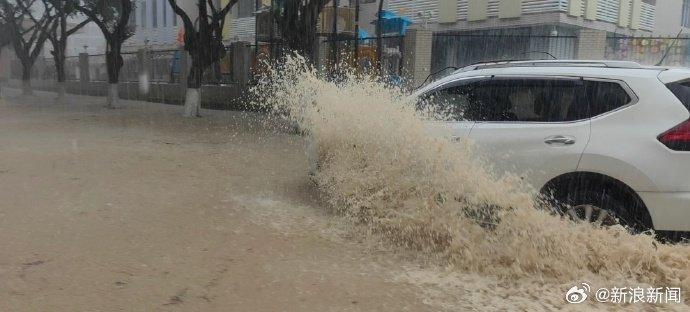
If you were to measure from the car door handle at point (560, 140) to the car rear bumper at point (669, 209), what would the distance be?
62 cm

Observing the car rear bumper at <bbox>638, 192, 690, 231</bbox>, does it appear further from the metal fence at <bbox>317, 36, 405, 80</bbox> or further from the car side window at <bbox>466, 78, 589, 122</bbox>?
the metal fence at <bbox>317, 36, 405, 80</bbox>

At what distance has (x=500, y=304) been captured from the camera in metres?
3.83

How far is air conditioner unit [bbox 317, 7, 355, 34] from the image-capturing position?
69.7 feet

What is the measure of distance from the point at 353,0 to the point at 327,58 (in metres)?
9.09

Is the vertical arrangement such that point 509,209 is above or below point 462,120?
below

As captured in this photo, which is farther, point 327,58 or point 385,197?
point 327,58

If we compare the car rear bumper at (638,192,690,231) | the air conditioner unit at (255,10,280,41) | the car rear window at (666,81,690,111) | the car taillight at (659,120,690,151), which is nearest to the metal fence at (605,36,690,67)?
the air conditioner unit at (255,10,280,41)

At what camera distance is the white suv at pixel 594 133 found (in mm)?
4242

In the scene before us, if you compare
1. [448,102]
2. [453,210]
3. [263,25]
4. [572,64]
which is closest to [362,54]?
[263,25]

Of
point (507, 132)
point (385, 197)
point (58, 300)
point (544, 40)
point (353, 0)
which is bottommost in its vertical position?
point (58, 300)

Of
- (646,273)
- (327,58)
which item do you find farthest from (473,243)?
(327,58)

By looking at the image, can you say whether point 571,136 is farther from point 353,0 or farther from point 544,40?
point 353,0

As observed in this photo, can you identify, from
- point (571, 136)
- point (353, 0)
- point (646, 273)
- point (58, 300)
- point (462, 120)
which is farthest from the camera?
point (353, 0)

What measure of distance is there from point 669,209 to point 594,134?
753 mm
